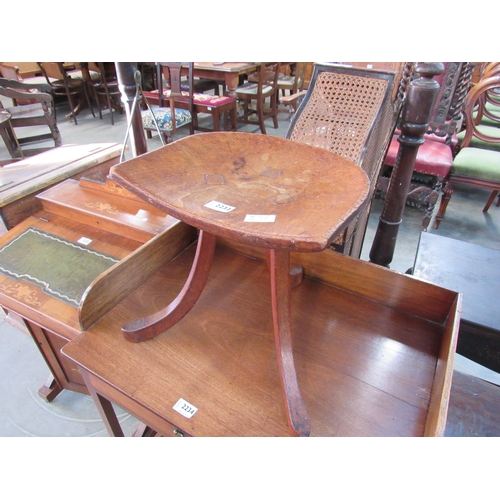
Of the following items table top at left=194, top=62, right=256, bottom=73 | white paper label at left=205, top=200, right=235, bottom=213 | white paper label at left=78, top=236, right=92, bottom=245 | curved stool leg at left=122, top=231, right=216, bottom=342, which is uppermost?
white paper label at left=205, top=200, right=235, bottom=213

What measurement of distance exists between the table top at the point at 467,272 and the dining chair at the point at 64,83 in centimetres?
473

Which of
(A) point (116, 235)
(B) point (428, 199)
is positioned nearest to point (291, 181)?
(A) point (116, 235)

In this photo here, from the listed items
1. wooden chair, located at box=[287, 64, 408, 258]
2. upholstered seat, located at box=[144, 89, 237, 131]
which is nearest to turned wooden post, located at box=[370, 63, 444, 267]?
wooden chair, located at box=[287, 64, 408, 258]

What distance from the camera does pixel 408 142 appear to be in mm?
1058

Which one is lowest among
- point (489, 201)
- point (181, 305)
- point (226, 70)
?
point (489, 201)

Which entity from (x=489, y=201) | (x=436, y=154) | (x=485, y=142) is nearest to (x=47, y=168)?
(x=436, y=154)

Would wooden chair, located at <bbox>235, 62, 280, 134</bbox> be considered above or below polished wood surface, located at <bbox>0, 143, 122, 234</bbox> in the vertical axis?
below

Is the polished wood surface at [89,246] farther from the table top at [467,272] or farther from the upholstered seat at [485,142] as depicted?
the upholstered seat at [485,142]

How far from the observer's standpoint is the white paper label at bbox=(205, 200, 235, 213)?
2.04 ft

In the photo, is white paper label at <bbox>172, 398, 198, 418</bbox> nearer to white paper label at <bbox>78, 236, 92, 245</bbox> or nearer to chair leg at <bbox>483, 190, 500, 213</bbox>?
white paper label at <bbox>78, 236, 92, 245</bbox>

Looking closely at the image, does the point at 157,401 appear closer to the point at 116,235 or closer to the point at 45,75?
the point at 116,235

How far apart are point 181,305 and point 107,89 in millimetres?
4561

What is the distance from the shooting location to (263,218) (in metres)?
0.58

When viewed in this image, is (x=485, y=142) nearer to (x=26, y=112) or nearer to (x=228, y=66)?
(x=228, y=66)
